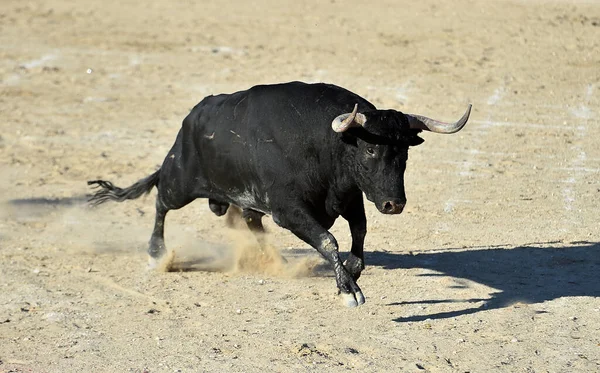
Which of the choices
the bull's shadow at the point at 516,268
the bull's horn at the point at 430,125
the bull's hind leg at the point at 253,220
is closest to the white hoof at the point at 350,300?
the bull's shadow at the point at 516,268

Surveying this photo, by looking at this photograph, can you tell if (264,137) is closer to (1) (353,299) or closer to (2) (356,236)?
(2) (356,236)

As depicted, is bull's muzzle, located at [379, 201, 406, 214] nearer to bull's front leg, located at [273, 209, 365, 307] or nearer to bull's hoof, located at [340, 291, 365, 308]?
bull's front leg, located at [273, 209, 365, 307]

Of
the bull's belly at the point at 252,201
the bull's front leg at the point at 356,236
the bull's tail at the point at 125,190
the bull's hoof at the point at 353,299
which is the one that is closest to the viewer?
the bull's hoof at the point at 353,299

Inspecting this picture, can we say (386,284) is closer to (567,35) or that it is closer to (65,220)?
(65,220)

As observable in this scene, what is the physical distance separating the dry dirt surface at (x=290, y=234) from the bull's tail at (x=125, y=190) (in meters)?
0.39

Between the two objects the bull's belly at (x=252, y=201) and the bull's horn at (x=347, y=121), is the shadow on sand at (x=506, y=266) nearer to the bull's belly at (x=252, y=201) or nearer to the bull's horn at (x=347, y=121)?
the bull's belly at (x=252, y=201)

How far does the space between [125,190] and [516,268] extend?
12.7ft

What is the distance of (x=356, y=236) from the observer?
9023mm

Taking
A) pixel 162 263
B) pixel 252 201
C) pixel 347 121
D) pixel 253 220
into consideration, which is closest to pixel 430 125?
pixel 347 121

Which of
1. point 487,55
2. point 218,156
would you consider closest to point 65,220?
point 218,156

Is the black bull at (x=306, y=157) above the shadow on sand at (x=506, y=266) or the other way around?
above

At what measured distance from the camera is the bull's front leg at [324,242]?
28.0 feet

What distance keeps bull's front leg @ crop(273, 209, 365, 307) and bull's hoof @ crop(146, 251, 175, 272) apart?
5.02 feet

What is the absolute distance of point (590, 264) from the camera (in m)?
10.0
